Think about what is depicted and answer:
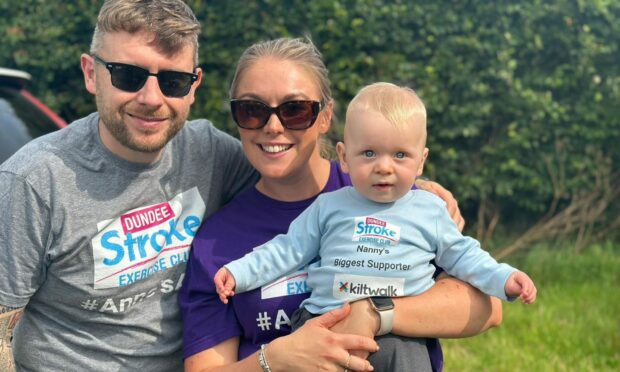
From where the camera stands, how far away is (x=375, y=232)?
2.23 meters

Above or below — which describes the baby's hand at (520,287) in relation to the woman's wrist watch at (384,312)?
above

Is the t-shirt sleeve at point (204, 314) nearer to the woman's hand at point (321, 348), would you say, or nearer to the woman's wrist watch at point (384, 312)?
the woman's hand at point (321, 348)

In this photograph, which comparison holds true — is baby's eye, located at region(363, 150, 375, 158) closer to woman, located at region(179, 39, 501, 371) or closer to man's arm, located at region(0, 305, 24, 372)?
woman, located at region(179, 39, 501, 371)

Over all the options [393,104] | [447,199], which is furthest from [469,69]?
[393,104]

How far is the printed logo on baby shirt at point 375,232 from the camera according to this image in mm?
2211

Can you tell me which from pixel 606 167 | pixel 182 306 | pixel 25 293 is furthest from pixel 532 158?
pixel 25 293

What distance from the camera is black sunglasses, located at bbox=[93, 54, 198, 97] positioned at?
230 cm

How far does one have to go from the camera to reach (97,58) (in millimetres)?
2359

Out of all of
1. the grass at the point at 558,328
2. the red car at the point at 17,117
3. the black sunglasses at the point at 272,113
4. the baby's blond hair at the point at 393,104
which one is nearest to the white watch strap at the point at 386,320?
the baby's blond hair at the point at 393,104

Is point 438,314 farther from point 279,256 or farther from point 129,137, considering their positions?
point 129,137

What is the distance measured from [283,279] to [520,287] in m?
0.73

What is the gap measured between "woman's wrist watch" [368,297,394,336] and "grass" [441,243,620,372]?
2.05m

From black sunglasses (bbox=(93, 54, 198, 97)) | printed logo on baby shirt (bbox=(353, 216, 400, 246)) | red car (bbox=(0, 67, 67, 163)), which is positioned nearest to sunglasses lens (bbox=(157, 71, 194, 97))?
black sunglasses (bbox=(93, 54, 198, 97))

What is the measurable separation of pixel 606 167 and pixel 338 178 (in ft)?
13.1
